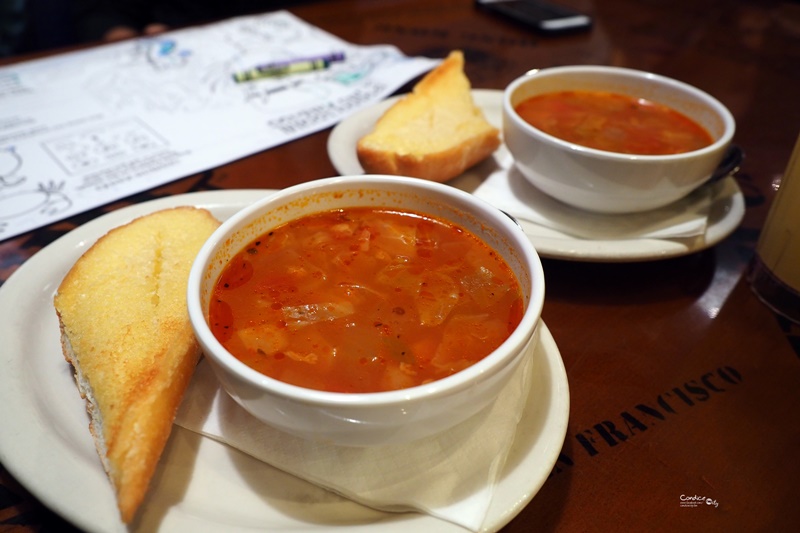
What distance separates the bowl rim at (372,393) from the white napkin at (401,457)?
11 centimetres

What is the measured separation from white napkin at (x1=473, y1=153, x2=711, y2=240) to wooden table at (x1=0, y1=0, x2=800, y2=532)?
96 mm

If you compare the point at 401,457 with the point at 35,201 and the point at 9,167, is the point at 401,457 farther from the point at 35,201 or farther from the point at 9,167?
the point at 9,167

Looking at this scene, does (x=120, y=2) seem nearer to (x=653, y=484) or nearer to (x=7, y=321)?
(x=7, y=321)

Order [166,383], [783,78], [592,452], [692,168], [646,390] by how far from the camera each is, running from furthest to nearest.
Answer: [783,78], [692,168], [646,390], [592,452], [166,383]

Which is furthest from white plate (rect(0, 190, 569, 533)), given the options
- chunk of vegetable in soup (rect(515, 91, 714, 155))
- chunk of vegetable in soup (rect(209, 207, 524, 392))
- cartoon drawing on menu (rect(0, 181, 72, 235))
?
chunk of vegetable in soup (rect(515, 91, 714, 155))

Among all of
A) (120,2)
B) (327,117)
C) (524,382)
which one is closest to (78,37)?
(120,2)

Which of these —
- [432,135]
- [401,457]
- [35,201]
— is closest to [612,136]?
[432,135]

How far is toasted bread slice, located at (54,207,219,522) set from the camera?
35.4 inches

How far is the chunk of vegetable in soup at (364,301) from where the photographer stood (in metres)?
0.94

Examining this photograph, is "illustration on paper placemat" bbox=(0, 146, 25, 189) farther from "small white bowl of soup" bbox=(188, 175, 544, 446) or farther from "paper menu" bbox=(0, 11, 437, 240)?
"small white bowl of soup" bbox=(188, 175, 544, 446)

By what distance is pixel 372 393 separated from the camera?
0.85 m

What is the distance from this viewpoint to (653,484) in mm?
1056

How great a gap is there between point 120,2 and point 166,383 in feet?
12.7

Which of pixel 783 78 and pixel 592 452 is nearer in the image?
pixel 592 452
